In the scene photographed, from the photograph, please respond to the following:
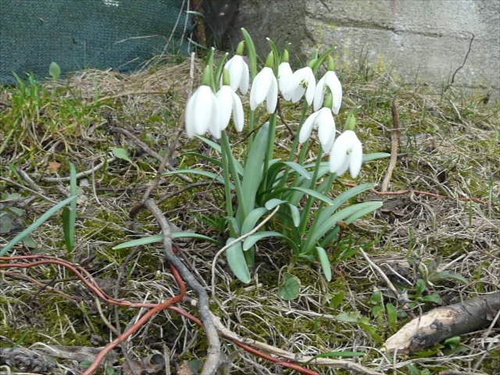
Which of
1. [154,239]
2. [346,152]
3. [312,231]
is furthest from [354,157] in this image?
[154,239]

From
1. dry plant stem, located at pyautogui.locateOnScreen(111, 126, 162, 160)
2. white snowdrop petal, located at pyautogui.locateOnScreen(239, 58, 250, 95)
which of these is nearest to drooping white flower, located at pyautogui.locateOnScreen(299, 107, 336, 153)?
white snowdrop petal, located at pyautogui.locateOnScreen(239, 58, 250, 95)

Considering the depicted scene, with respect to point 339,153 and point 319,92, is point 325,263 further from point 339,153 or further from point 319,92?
point 319,92

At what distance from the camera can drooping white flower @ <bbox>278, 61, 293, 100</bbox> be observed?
157 centimetres

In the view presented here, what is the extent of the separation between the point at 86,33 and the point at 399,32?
1519mm

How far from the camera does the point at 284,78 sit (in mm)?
1583

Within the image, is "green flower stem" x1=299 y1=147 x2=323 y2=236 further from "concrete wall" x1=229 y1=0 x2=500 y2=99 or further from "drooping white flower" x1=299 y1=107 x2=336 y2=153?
"concrete wall" x1=229 y1=0 x2=500 y2=99

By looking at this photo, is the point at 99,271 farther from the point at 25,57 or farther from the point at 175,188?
the point at 25,57

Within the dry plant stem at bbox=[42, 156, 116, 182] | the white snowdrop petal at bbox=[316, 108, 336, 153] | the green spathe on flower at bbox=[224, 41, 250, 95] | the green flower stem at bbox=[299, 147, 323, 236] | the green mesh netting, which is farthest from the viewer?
the green mesh netting

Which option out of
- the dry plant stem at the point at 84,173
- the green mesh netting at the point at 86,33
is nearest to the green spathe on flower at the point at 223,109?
the dry plant stem at the point at 84,173

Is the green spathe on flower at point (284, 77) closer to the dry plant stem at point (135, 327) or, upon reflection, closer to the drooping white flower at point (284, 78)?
the drooping white flower at point (284, 78)

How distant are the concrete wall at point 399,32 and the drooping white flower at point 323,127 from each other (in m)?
1.68

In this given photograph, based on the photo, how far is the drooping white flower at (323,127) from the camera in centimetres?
147

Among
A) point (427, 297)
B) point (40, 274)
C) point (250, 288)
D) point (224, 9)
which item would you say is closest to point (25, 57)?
point (224, 9)

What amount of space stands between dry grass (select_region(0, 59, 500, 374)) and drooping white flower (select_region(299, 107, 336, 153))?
34 centimetres
